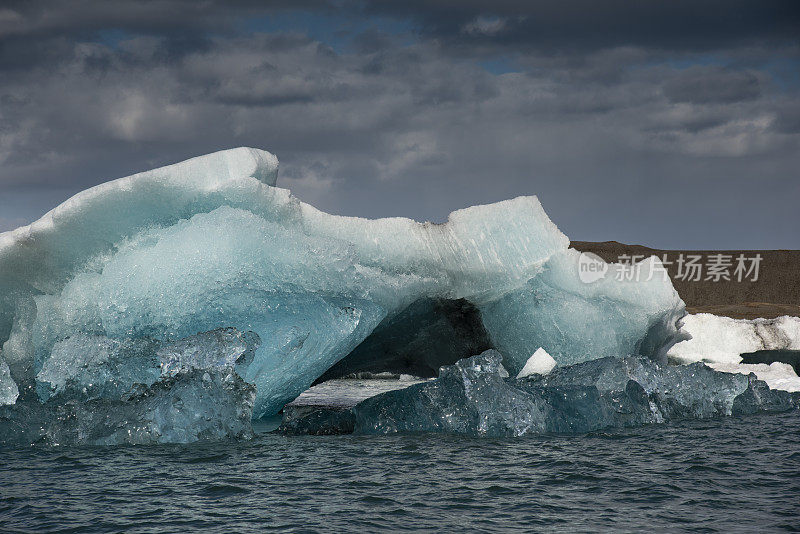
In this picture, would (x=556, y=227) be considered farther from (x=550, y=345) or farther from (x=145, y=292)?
(x=145, y=292)

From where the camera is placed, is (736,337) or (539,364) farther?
(736,337)

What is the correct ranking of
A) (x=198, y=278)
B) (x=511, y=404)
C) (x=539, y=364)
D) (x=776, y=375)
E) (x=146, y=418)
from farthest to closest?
1. (x=776, y=375)
2. (x=539, y=364)
3. (x=198, y=278)
4. (x=511, y=404)
5. (x=146, y=418)

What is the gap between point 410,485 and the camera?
5191 millimetres

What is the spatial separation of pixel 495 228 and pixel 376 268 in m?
1.59

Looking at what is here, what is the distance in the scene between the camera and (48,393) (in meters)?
7.44

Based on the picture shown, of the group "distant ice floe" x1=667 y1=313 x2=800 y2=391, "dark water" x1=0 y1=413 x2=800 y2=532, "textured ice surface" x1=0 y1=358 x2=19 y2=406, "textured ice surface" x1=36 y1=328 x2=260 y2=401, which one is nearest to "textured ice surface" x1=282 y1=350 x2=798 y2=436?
"dark water" x1=0 y1=413 x2=800 y2=532

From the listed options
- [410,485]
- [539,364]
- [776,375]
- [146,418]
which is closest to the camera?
[410,485]

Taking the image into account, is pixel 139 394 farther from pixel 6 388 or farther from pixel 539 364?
pixel 539 364

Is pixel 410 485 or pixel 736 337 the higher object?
pixel 736 337

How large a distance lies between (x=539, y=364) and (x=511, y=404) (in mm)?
2193

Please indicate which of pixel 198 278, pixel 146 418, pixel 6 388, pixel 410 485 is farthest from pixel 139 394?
pixel 410 485

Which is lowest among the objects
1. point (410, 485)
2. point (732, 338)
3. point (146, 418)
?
point (410, 485)

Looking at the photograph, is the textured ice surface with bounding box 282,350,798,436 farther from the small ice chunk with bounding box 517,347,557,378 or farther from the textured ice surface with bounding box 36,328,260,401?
the textured ice surface with bounding box 36,328,260,401

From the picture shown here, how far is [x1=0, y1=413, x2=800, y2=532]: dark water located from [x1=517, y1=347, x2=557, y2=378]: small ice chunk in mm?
2283
